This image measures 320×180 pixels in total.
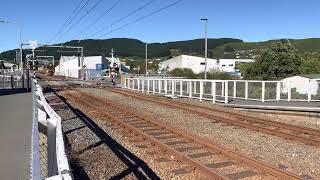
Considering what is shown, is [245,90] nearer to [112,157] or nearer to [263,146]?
[263,146]

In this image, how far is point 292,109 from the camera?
1909cm

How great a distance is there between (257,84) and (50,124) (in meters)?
19.0

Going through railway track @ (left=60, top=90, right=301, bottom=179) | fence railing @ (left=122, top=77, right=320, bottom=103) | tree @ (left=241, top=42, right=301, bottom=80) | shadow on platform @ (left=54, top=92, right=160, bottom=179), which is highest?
tree @ (left=241, top=42, right=301, bottom=80)

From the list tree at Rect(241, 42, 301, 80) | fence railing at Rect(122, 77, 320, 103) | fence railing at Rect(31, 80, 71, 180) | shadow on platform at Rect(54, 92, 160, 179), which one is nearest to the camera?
fence railing at Rect(31, 80, 71, 180)

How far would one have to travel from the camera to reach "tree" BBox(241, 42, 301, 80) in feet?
230

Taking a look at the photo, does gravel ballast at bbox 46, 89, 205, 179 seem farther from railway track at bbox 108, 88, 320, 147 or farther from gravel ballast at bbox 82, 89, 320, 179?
railway track at bbox 108, 88, 320, 147

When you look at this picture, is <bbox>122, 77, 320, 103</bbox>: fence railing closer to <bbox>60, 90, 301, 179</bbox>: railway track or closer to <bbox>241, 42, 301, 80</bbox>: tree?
<bbox>60, 90, 301, 179</bbox>: railway track

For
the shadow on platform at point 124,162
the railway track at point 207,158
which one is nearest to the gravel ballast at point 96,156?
the shadow on platform at point 124,162

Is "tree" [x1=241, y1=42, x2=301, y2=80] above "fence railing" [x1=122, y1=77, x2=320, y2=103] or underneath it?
above

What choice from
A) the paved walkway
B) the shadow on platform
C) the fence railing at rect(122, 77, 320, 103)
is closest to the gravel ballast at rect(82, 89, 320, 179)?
the shadow on platform

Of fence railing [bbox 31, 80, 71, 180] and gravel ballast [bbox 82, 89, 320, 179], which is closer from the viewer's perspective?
fence railing [bbox 31, 80, 71, 180]

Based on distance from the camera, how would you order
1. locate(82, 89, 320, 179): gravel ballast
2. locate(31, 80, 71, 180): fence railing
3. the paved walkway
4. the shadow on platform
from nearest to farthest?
locate(31, 80, 71, 180): fence railing, the paved walkway, the shadow on platform, locate(82, 89, 320, 179): gravel ballast

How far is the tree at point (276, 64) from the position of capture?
70062 millimetres

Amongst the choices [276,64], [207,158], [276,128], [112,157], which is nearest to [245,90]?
[276,128]
